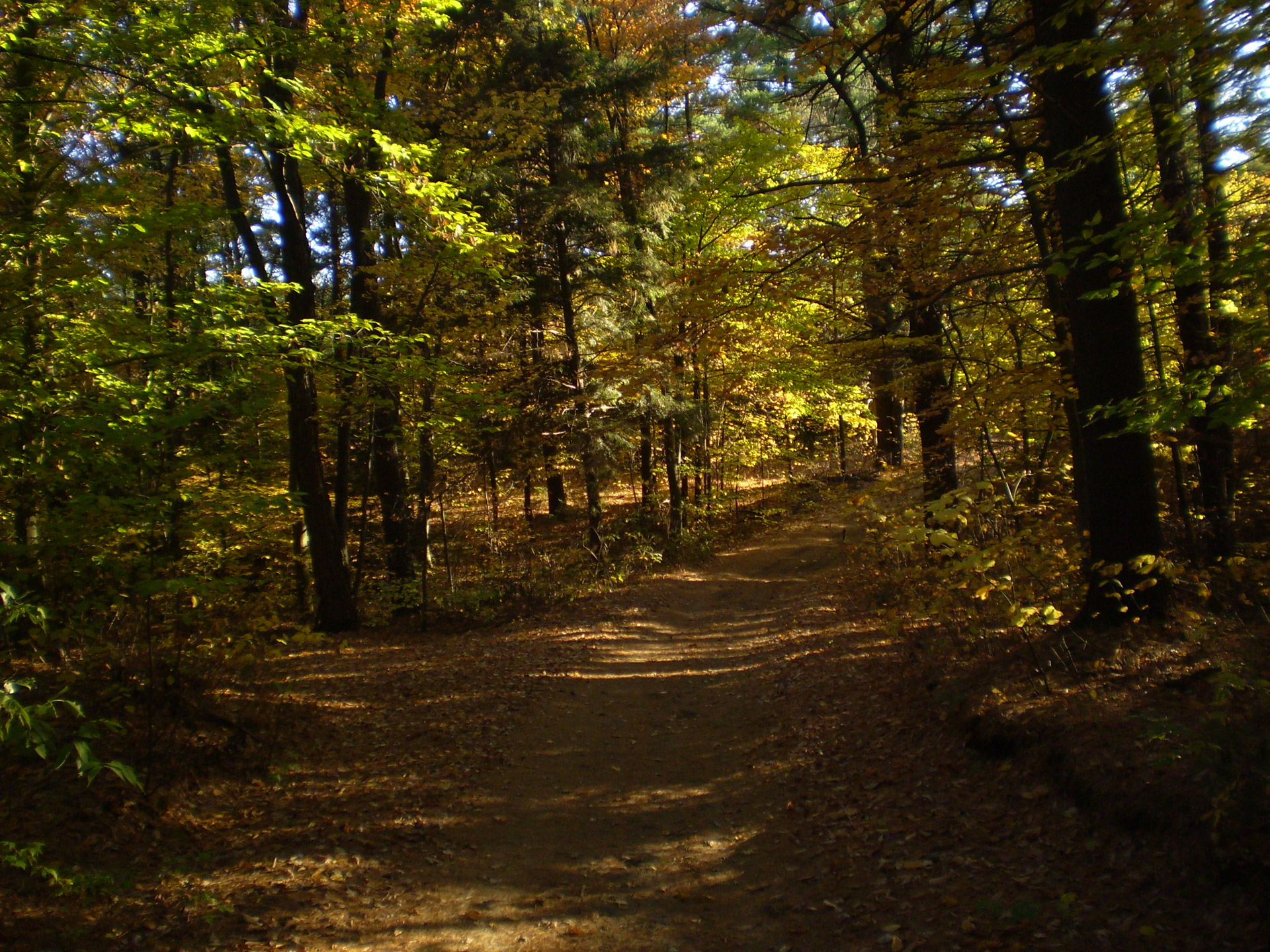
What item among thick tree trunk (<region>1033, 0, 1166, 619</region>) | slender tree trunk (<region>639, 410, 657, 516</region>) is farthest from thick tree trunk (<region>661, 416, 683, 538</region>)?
thick tree trunk (<region>1033, 0, 1166, 619</region>)

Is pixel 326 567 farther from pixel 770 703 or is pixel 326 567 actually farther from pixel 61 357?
pixel 770 703

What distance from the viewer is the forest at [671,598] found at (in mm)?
4180

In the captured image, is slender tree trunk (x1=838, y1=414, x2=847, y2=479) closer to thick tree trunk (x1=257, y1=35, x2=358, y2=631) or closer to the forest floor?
the forest floor

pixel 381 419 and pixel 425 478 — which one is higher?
pixel 381 419

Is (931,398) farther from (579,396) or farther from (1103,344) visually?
(579,396)

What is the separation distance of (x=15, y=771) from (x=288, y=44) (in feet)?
27.2

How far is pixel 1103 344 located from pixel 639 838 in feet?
18.0

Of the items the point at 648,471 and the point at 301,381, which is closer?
the point at 301,381

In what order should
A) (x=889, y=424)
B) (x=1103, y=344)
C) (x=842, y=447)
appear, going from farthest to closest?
1. (x=842, y=447)
2. (x=889, y=424)
3. (x=1103, y=344)

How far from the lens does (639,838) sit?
551cm

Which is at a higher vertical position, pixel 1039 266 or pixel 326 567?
pixel 1039 266

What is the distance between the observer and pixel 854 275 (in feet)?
34.8

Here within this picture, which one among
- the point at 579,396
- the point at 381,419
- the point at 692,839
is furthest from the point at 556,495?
the point at 692,839

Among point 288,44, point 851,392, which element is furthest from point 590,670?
point 851,392
